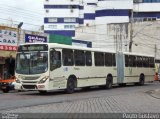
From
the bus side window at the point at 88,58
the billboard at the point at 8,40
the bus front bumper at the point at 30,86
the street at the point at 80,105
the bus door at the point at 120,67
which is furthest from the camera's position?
the billboard at the point at 8,40

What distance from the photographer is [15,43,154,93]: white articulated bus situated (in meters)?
24.1

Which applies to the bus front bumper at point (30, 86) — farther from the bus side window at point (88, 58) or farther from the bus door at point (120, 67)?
the bus door at point (120, 67)

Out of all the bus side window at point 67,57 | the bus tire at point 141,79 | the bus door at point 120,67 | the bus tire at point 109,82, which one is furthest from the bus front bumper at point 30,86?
the bus tire at point 141,79

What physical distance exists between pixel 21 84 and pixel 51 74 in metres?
1.75

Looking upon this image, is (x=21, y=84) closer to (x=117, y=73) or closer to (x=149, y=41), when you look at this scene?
(x=117, y=73)

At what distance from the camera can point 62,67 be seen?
82.2 feet

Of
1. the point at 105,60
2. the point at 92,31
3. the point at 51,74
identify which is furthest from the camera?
the point at 92,31

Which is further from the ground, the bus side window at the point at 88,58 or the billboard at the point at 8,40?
the billboard at the point at 8,40

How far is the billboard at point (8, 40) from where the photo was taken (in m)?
36.2

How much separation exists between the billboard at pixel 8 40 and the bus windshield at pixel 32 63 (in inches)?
459

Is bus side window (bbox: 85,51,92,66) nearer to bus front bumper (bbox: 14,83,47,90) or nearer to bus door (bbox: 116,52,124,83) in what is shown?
bus door (bbox: 116,52,124,83)

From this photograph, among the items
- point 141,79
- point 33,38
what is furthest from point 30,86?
point 33,38

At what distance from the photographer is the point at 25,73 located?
24266 mm

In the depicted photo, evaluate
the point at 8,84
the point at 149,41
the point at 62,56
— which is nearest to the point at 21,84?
the point at 62,56
